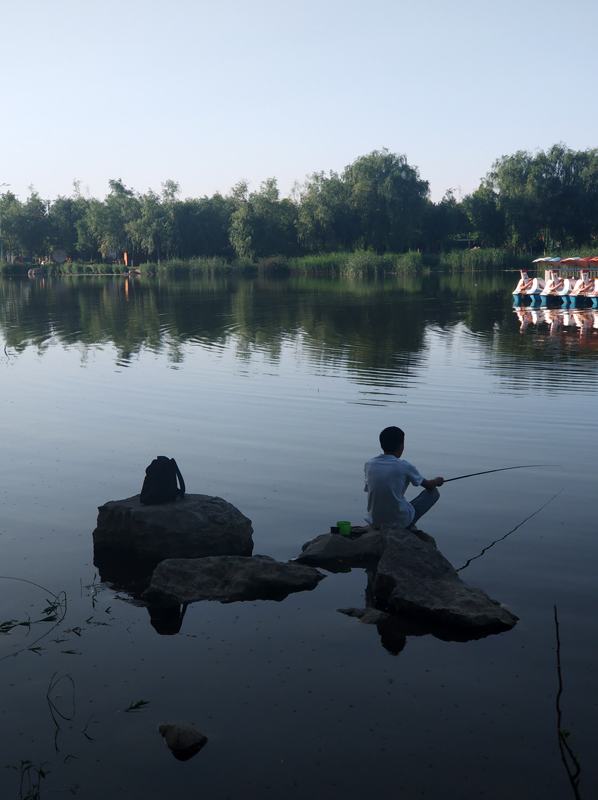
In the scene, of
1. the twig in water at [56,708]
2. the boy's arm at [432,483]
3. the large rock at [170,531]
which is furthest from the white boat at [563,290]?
the twig in water at [56,708]

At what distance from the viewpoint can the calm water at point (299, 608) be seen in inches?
159

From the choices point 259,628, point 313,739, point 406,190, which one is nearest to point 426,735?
point 313,739

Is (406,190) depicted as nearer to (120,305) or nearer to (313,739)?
(120,305)

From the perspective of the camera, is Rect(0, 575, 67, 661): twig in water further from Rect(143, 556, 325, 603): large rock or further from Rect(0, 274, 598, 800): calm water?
Rect(143, 556, 325, 603): large rock

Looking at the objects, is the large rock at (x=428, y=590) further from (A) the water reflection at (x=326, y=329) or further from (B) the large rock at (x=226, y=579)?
(A) the water reflection at (x=326, y=329)

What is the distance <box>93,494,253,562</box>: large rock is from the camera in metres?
6.71

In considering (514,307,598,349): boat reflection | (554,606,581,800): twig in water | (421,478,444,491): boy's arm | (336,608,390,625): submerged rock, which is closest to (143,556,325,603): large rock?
(336,608,390,625): submerged rock

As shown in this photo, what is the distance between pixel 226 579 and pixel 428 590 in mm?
1663

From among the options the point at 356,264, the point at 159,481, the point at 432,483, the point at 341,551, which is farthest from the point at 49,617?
the point at 356,264

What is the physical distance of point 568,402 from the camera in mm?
13438

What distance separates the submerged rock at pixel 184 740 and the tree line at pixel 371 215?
91.0 metres

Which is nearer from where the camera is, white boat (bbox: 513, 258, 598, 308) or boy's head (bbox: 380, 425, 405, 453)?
boy's head (bbox: 380, 425, 405, 453)

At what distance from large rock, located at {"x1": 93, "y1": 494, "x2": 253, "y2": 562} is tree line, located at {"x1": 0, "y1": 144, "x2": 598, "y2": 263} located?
88.3 meters

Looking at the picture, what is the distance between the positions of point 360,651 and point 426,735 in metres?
0.98
